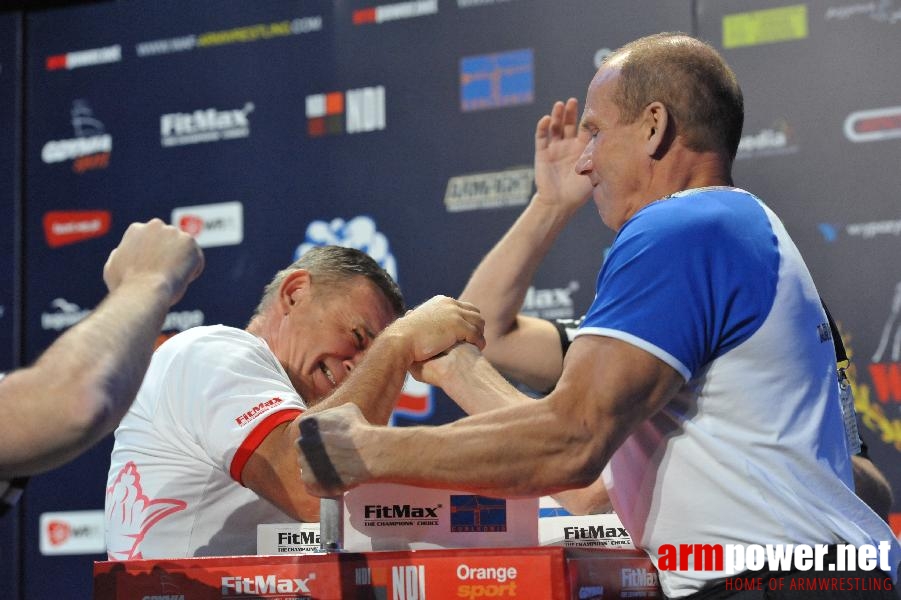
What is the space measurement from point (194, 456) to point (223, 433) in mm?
145

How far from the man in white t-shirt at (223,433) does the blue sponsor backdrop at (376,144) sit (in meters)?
1.93

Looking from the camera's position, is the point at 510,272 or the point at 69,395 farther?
the point at 510,272

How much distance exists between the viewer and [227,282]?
4.23 meters

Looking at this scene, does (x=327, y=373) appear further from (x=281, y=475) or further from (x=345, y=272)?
(x=281, y=475)

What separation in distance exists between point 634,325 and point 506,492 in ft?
0.88

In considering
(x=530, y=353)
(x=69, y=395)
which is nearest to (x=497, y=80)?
(x=530, y=353)

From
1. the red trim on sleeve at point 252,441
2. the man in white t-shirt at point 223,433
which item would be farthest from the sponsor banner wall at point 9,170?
the red trim on sleeve at point 252,441

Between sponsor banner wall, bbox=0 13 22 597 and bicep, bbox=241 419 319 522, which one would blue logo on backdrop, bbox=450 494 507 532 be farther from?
sponsor banner wall, bbox=0 13 22 597

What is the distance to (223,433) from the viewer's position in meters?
1.80

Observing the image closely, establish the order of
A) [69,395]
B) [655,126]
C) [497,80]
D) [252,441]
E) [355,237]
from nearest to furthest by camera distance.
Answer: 1. [69,395]
2. [655,126]
3. [252,441]
4. [497,80]
5. [355,237]

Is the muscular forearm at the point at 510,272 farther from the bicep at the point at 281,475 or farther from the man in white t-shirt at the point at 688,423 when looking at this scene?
the man in white t-shirt at the point at 688,423

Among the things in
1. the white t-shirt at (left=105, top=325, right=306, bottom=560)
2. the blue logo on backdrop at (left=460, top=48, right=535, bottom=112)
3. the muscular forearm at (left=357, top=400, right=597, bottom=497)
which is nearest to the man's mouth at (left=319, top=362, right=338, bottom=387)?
the white t-shirt at (left=105, top=325, right=306, bottom=560)

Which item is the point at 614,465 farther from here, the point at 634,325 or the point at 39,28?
the point at 39,28

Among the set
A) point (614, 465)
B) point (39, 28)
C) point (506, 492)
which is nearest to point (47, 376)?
point (506, 492)
